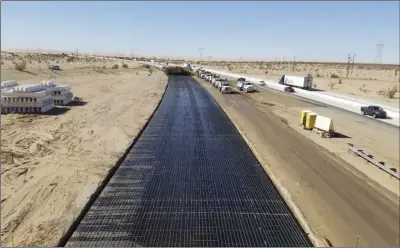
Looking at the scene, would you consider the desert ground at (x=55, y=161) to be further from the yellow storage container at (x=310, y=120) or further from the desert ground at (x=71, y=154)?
the yellow storage container at (x=310, y=120)

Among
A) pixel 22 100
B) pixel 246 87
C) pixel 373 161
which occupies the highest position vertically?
pixel 246 87

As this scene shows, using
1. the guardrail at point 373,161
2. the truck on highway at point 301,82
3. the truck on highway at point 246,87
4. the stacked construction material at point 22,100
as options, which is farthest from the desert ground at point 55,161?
the truck on highway at point 301,82

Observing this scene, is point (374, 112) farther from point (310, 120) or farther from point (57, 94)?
point (57, 94)

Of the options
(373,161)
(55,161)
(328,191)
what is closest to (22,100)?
(55,161)

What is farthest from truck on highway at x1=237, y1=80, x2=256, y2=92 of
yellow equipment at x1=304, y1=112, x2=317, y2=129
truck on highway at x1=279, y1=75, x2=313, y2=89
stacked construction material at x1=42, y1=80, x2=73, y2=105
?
stacked construction material at x1=42, y1=80, x2=73, y2=105

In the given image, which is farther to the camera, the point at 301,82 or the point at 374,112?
the point at 301,82

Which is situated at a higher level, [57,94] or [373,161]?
[57,94]
